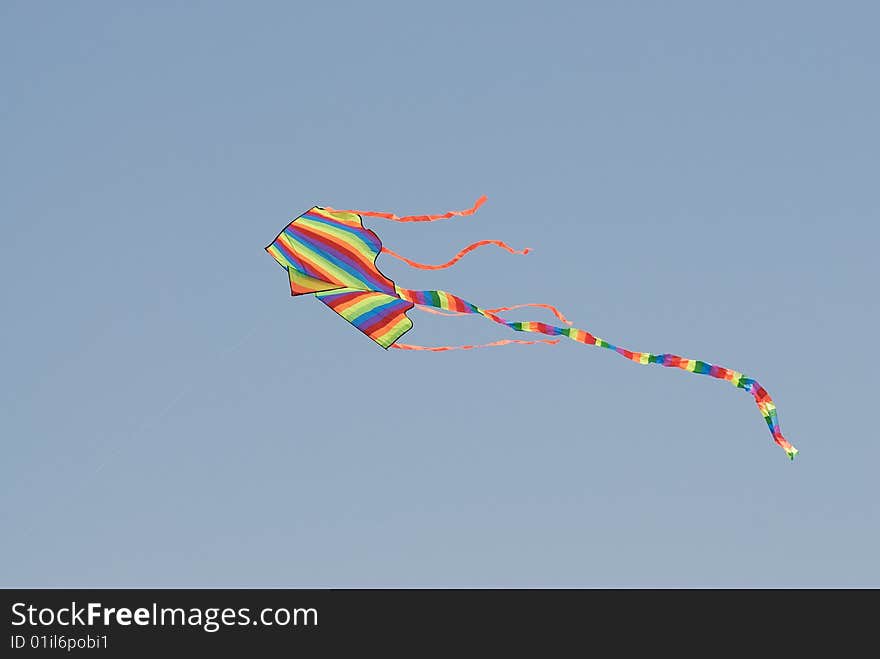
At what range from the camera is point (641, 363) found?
2538cm

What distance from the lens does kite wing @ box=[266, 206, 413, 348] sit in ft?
88.8

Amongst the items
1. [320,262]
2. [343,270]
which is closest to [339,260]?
[343,270]

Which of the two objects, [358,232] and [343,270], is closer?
[343,270]

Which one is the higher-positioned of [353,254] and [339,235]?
[339,235]

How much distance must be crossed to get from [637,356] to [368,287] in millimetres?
5248

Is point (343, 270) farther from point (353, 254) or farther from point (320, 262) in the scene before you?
point (320, 262)

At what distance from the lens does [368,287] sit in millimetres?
Answer: 27672

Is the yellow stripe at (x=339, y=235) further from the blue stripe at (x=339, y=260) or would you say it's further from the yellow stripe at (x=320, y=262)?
the yellow stripe at (x=320, y=262)

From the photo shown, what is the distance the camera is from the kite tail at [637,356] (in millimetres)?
24672

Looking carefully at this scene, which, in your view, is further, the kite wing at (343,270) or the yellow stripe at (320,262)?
the yellow stripe at (320,262)
